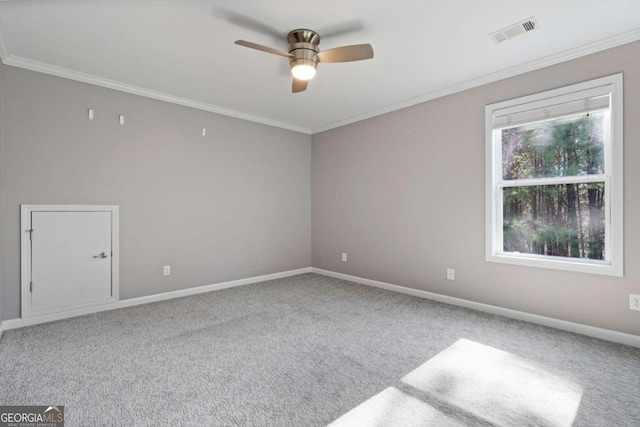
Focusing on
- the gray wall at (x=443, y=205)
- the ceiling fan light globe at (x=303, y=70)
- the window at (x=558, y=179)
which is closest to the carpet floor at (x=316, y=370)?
the gray wall at (x=443, y=205)

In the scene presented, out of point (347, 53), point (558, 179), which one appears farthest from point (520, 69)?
point (347, 53)

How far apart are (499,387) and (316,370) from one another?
1.18 meters

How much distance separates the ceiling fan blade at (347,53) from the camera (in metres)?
2.25

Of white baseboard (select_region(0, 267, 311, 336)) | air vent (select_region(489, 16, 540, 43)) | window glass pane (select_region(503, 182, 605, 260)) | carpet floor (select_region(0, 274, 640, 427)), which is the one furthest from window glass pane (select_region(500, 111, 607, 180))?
white baseboard (select_region(0, 267, 311, 336))

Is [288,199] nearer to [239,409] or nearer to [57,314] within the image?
[57,314]

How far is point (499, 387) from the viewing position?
1914 mm

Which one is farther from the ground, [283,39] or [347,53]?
[283,39]

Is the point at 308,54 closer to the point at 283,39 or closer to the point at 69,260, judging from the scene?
the point at 283,39

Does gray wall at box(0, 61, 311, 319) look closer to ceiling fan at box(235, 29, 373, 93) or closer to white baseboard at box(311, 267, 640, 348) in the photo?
white baseboard at box(311, 267, 640, 348)

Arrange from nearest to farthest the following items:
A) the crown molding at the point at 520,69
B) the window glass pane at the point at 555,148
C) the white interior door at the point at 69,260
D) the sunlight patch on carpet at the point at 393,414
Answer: the sunlight patch on carpet at the point at 393,414 < the crown molding at the point at 520,69 < the window glass pane at the point at 555,148 < the white interior door at the point at 69,260

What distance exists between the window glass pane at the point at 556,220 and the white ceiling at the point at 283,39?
3.99ft

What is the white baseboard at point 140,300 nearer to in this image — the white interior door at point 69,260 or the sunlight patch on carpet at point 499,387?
the white interior door at point 69,260

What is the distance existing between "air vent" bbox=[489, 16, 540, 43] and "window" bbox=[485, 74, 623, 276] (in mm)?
742

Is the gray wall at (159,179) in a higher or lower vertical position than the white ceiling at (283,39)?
lower
